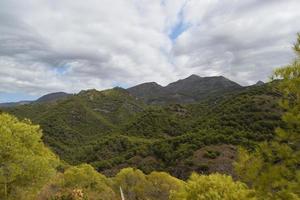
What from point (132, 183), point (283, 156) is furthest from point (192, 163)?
point (283, 156)

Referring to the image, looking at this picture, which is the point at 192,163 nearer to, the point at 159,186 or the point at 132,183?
the point at 132,183

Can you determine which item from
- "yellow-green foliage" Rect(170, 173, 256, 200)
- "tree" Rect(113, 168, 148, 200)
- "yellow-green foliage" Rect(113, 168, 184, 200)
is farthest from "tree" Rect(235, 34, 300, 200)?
"tree" Rect(113, 168, 148, 200)

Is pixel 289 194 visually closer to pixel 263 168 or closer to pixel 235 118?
pixel 263 168

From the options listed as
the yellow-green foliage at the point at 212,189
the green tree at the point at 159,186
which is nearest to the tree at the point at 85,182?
the green tree at the point at 159,186

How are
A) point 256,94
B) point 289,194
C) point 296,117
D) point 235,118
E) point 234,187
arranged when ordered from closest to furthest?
point 289,194
point 296,117
point 234,187
point 235,118
point 256,94

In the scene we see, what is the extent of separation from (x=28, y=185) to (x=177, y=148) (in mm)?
126450

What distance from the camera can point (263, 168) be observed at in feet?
51.3

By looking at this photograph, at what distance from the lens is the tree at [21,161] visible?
30.8 metres

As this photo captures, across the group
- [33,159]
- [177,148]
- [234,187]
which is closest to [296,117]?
[234,187]

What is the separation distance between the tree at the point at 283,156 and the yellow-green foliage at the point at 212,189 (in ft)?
38.6

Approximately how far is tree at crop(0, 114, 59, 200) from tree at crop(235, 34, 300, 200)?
20.3 metres

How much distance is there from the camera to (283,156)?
591 inches

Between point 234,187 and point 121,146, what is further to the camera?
point 121,146

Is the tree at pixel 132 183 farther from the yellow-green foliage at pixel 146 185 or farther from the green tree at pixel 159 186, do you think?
the green tree at pixel 159 186
